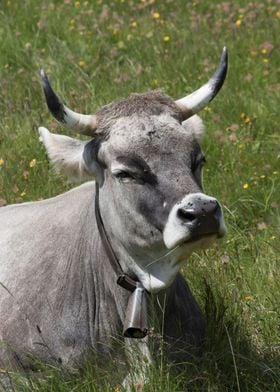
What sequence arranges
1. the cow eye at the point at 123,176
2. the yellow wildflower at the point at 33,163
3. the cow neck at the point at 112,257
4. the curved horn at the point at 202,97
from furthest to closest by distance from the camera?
the yellow wildflower at the point at 33,163
the curved horn at the point at 202,97
the cow neck at the point at 112,257
the cow eye at the point at 123,176

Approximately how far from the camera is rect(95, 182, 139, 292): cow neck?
5.55 metres

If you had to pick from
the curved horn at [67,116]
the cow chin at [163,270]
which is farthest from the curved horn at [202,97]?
the cow chin at [163,270]

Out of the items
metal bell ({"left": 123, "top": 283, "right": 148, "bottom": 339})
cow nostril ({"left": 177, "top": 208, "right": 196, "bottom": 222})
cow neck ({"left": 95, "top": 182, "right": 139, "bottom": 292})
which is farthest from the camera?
cow neck ({"left": 95, "top": 182, "right": 139, "bottom": 292})

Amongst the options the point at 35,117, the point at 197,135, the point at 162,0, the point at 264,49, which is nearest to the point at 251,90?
the point at 264,49

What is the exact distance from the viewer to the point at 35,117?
8898mm

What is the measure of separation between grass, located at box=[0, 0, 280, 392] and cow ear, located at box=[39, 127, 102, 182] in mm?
958

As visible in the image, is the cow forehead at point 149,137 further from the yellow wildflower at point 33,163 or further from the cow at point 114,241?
the yellow wildflower at point 33,163

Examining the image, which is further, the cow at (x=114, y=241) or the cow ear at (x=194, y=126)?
the cow ear at (x=194, y=126)

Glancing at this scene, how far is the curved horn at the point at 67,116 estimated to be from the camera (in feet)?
17.5

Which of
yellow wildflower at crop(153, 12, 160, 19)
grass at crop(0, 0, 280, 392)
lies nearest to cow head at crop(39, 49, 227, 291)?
grass at crop(0, 0, 280, 392)

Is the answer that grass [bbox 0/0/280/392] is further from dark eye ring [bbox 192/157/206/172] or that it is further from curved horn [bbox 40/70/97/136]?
curved horn [bbox 40/70/97/136]

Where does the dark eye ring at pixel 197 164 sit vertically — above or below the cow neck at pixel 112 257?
above

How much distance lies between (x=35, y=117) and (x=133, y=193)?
3.73 metres

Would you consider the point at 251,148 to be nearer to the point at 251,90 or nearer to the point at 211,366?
the point at 251,90
